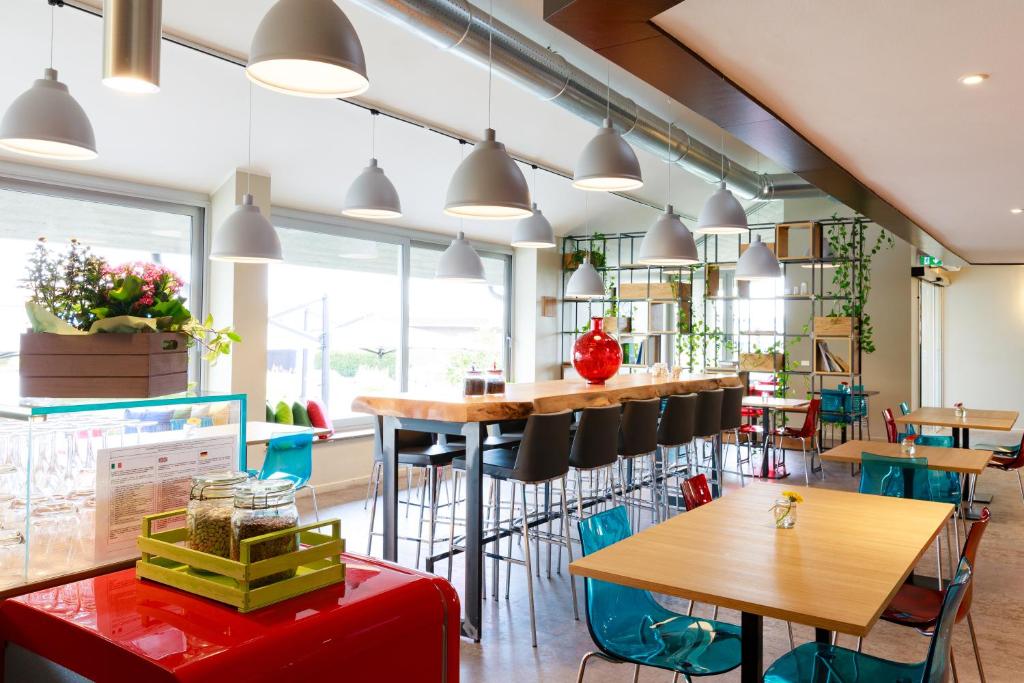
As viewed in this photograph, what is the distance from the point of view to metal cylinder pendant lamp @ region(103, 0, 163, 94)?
7.20 ft

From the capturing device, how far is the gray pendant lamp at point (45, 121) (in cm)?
292

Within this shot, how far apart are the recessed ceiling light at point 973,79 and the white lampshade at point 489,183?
6.27ft

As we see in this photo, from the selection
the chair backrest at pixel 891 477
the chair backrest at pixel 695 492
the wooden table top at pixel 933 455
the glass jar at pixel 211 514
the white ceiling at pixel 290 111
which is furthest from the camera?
the white ceiling at pixel 290 111

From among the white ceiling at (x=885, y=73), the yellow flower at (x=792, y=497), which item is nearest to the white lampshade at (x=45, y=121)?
the white ceiling at (x=885, y=73)

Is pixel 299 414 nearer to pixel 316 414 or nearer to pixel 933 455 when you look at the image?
pixel 316 414

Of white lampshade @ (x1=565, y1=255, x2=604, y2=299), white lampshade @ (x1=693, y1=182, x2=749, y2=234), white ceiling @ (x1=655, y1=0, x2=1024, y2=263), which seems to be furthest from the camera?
white lampshade @ (x1=565, y1=255, x2=604, y2=299)

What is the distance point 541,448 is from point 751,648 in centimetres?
172

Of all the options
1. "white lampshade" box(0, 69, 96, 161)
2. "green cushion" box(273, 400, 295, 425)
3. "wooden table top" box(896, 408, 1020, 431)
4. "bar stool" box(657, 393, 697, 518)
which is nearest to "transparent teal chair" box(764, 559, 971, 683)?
"bar stool" box(657, 393, 697, 518)

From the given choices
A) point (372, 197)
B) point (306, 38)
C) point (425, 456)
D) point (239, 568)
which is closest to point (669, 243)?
point (372, 197)

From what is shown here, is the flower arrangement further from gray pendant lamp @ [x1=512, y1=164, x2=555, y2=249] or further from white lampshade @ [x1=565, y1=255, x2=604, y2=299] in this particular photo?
white lampshade @ [x1=565, y1=255, x2=604, y2=299]

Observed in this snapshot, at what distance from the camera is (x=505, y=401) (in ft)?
12.4

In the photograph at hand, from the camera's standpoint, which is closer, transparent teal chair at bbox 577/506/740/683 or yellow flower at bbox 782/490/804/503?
transparent teal chair at bbox 577/506/740/683

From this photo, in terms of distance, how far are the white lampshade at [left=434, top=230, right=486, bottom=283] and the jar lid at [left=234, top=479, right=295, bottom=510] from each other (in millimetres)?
4581

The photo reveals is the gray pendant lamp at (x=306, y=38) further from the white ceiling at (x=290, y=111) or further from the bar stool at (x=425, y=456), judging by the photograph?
the white ceiling at (x=290, y=111)
